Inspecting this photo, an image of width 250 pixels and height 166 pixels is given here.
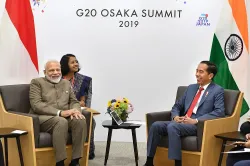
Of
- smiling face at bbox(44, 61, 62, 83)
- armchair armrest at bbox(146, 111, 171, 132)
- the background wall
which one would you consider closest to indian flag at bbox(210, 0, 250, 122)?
the background wall

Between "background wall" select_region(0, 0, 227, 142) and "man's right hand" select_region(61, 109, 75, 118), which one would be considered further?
"background wall" select_region(0, 0, 227, 142)

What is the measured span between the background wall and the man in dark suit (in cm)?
142

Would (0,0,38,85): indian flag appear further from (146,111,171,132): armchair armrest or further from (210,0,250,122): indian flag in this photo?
(210,0,250,122): indian flag

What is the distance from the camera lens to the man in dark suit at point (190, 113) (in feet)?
17.9

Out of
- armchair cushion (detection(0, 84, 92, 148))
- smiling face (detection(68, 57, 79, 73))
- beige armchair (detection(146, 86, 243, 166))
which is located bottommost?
beige armchair (detection(146, 86, 243, 166))

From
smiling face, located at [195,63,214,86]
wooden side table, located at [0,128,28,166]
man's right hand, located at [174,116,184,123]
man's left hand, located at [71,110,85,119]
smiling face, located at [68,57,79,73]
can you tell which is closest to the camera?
wooden side table, located at [0,128,28,166]

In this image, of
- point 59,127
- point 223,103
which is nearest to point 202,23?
point 223,103

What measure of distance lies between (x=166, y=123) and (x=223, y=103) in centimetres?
69

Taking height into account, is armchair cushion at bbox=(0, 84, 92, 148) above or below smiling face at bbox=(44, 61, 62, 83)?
below

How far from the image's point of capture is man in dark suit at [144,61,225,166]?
5.46m

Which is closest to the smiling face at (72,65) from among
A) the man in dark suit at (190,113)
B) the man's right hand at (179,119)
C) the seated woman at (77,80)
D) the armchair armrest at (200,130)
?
the seated woman at (77,80)

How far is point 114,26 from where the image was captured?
744 cm

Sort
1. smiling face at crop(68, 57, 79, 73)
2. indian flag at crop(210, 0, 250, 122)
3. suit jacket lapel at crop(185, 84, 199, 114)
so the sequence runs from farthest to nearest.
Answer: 1. indian flag at crop(210, 0, 250, 122)
2. smiling face at crop(68, 57, 79, 73)
3. suit jacket lapel at crop(185, 84, 199, 114)

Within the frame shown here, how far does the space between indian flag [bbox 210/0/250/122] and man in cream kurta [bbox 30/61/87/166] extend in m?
2.32
